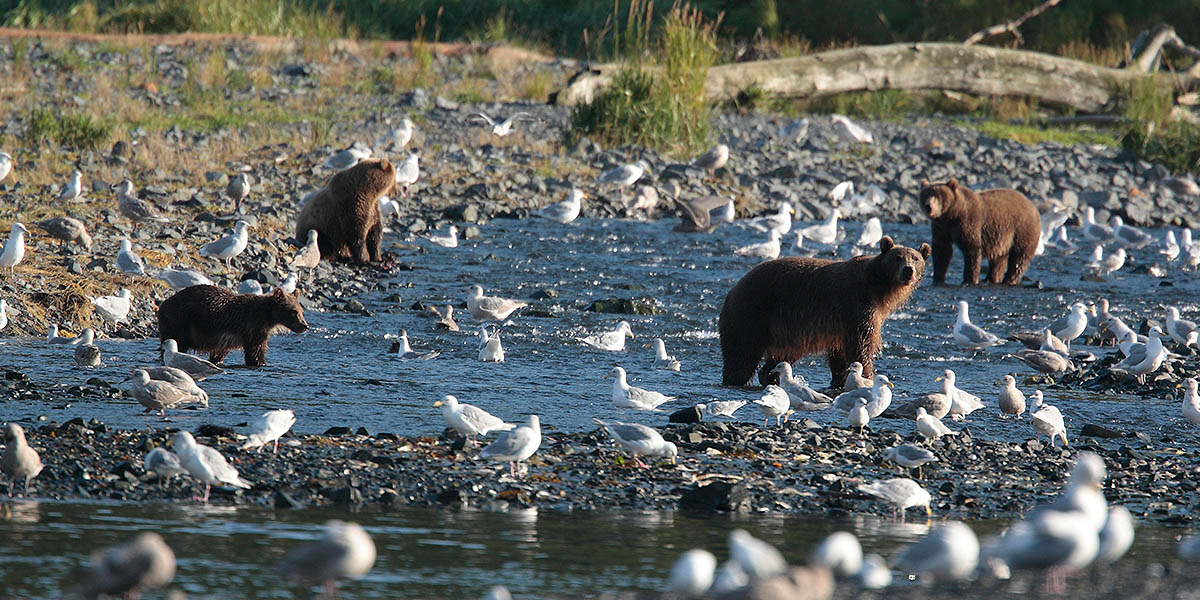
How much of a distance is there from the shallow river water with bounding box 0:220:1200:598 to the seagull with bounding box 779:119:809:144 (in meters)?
2.83

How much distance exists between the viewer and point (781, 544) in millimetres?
5875

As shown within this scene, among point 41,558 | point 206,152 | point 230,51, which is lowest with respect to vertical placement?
point 41,558

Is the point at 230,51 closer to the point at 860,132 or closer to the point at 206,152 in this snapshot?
the point at 206,152

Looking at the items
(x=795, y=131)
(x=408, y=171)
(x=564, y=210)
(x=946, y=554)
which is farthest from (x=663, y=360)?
(x=795, y=131)

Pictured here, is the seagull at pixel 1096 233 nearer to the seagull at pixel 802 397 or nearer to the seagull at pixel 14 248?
the seagull at pixel 802 397

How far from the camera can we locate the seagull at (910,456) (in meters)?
7.11

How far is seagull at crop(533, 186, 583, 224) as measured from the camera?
→ 49.5 feet

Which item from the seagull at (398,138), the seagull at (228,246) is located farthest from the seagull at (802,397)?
the seagull at (398,138)

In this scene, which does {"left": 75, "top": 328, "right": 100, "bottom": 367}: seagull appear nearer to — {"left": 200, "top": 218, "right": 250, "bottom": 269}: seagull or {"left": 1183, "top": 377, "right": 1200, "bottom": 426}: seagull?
{"left": 200, "top": 218, "right": 250, "bottom": 269}: seagull

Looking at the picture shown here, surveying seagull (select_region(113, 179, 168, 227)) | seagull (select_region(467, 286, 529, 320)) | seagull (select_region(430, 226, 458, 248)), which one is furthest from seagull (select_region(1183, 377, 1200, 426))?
seagull (select_region(113, 179, 168, 227))

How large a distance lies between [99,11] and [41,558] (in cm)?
2578

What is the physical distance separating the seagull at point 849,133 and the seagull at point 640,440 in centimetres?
1309

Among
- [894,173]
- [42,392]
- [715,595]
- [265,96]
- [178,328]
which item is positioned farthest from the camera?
[265,96]

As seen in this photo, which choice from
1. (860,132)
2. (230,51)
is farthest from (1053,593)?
A: (230,51)
